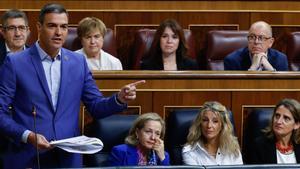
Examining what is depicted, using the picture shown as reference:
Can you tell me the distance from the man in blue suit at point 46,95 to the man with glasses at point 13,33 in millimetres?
627

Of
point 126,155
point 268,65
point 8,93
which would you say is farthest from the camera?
point 268,65

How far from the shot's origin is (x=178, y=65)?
220 centimetres

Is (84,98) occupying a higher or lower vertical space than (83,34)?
lower

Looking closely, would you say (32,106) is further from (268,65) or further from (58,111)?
(268,65)

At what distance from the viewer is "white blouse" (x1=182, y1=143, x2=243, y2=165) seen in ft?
5.63

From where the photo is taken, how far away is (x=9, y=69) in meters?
1.38

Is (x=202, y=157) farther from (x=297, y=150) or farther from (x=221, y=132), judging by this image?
(x=297, y=150)

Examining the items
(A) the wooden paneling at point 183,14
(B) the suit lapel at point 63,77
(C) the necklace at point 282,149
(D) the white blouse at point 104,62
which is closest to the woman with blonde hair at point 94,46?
(D) the white blouse at point 104,62

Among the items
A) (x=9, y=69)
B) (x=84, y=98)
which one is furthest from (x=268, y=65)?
(x=9, y=69)

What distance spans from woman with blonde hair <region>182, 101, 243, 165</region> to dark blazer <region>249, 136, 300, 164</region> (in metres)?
0.05

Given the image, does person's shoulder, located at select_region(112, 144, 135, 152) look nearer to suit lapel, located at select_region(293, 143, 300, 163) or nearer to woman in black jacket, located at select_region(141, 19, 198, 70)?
suit lapel, located at select_region(293, 143, 300, 163)

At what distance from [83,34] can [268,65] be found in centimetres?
54

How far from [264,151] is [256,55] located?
0.48 m

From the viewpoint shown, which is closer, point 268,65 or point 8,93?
point 8,93
